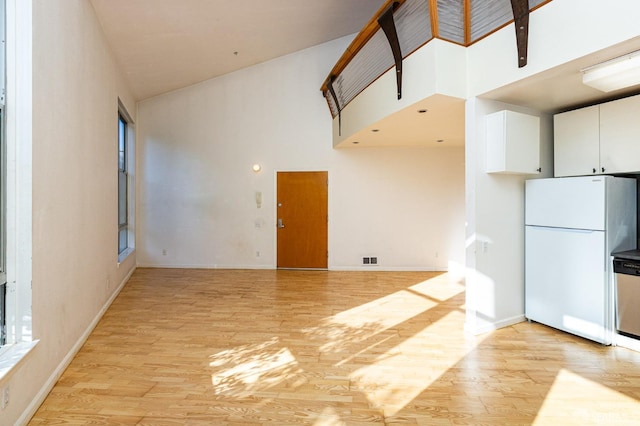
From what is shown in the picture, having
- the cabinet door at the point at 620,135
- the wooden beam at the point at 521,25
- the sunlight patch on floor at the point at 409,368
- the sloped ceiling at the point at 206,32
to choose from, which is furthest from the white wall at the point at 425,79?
the sunlight patch on floor at the point at 409,368

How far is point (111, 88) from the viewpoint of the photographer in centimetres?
450

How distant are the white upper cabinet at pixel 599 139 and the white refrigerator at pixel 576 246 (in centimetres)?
20

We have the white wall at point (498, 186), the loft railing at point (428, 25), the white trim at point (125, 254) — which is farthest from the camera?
the white trim at point (125, 254)

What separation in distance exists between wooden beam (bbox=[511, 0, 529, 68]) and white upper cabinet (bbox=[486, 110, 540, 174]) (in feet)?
1.89

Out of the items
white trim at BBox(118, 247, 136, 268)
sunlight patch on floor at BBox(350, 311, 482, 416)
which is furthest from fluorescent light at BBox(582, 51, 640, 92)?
white trim at BBox(118, 247, 136, 268)

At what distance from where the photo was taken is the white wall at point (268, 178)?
6.45 metres

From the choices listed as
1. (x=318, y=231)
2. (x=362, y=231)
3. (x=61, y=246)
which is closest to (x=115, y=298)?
(x=61, y=246)

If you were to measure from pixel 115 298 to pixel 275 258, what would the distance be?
2.80m

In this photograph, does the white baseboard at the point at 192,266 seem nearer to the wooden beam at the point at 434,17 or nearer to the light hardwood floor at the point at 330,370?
the light hardwood floor at the point at 330,370

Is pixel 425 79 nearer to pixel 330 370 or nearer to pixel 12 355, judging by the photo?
pixel 330 370

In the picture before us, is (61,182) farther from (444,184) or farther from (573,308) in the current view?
(444,184)

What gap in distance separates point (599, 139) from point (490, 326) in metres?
2.11

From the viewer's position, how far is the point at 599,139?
321 cm

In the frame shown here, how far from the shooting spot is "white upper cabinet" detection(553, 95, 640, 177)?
2.99 meters
